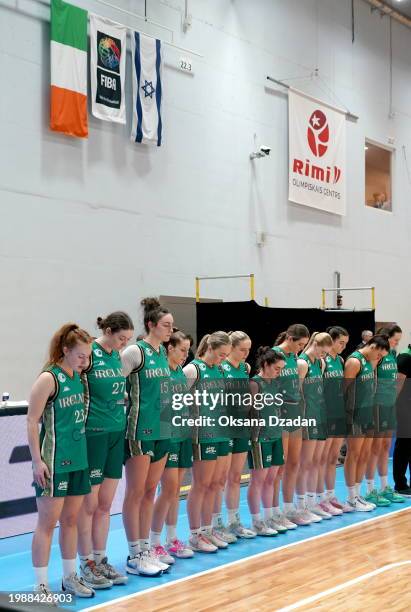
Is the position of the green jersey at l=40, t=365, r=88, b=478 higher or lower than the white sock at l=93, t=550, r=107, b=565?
higher

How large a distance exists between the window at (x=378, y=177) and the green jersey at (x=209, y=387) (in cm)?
905

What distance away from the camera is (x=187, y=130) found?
980cm

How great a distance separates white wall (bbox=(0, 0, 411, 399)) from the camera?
25.6 ft

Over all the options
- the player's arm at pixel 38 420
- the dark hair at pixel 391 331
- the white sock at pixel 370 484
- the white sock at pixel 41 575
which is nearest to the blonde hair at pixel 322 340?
the dark hair at pixel 391 331

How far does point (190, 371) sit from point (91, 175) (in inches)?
155

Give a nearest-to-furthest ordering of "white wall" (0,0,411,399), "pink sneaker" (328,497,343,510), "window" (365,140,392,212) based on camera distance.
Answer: "pink sneaker" (328,497,343,510) < "white wall" (0,0,411,399) < "window" (365,140,392,212)

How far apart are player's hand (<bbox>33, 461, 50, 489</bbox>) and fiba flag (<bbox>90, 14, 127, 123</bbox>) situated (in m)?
5.41

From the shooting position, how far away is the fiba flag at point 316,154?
1152cm

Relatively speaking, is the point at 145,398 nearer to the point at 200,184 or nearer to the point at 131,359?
the point at 131,359

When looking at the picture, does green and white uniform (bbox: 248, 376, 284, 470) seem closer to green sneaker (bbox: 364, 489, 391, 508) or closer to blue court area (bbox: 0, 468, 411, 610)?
blue court area (bbox: 0, 468, 411, 610)

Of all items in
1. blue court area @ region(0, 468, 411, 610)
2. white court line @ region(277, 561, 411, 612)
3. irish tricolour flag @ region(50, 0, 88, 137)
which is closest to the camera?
white court line @ region(277, 561, 411, 612)

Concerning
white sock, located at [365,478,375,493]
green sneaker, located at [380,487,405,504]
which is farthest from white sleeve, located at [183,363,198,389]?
green sneaker, located at [380,487,405,504]

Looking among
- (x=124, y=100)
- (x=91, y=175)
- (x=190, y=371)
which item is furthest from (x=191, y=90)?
(x=190, y=371)

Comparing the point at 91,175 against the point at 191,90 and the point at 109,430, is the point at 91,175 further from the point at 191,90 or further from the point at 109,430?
the point at 109,430
